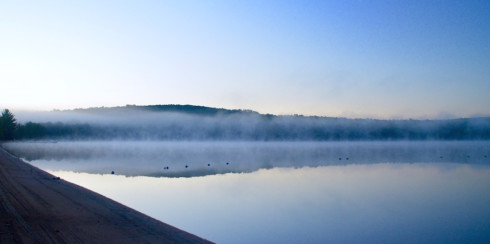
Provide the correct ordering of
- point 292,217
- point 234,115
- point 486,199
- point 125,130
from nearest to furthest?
point 292,217
point 486,199
point 234,115
point 125,130

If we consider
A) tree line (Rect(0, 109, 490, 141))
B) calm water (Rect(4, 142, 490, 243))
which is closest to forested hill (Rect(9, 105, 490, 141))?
tree line (Rect(0, 109, 490, 141))

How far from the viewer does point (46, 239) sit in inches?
327

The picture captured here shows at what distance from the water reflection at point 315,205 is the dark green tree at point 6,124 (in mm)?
76594

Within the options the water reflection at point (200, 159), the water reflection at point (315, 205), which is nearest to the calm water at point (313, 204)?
the water reflection at point (315, 205)

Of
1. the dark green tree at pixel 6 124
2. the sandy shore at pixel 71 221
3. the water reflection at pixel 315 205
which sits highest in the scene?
the dark green tree at pixel 6 124

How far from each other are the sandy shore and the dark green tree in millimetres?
85994

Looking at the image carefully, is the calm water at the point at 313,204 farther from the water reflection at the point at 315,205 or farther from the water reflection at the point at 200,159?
the water reflection at the point at 200,159

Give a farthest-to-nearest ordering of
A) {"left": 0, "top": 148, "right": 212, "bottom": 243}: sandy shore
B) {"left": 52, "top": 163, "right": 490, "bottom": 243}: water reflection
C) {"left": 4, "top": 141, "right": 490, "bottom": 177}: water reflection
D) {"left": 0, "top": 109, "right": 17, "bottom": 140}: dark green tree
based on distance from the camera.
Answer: {"left": 0, "top": 109, "right": 17, "bottom": 140}: dark green tree → {"left": 4, "top": 141, "right": 490, "bottom": 177}: water reflection → {"left": 52, "top": 163, "right": 490, "bottom": 243}: water reflection → {"left": 0, "top": 148, "right": 212, "bottom": 243}: sandy shore

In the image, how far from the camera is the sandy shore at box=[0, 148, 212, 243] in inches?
344

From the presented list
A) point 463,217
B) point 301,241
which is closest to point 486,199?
point 463,217

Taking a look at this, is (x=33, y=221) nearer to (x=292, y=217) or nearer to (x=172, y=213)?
(x=172, y=213)

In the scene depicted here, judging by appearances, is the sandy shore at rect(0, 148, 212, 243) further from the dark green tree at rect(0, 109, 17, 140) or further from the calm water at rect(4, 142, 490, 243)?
the dark green tree at rect(0, 109, 17, 140)

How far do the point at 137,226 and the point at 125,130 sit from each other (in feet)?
456

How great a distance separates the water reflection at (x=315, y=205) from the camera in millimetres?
11422
